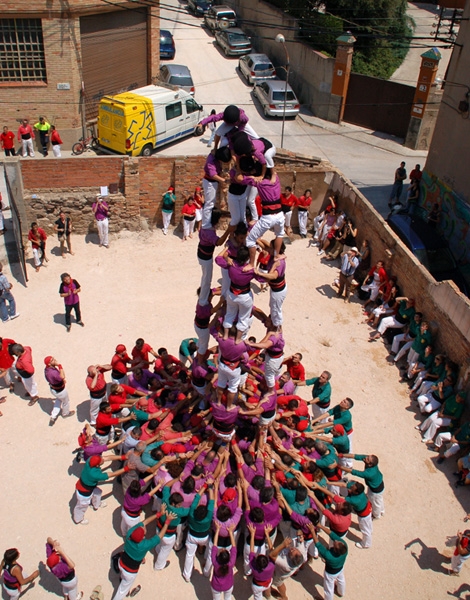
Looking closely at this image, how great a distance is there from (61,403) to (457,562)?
736 centimetres

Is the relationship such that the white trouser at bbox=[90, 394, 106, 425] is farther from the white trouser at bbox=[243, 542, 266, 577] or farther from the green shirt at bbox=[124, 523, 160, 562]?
the white trouser at bbox=[243, 542, 266, 577]

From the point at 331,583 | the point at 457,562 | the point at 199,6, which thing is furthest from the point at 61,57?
the point at 199,6

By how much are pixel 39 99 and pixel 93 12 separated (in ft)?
11.6

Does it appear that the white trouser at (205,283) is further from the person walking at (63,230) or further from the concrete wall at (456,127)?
the concrete wall at (456,127)

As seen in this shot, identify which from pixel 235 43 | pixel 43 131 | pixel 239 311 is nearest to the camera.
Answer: pixel 239 311

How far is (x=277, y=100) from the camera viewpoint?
26359mm

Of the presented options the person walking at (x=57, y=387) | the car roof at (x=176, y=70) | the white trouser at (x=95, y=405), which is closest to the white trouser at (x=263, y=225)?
the white trouser at (x=95, y=405)

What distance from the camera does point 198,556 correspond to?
962 cm

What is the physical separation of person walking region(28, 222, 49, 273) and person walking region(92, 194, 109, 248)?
151 cm

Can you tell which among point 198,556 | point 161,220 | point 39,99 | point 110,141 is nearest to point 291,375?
point 198,556

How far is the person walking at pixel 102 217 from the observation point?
1666cm

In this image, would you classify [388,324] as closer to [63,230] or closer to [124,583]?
[124,583]

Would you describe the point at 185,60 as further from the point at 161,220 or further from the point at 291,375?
the point at 291,375

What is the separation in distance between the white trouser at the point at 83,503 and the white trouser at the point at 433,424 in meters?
6.23
